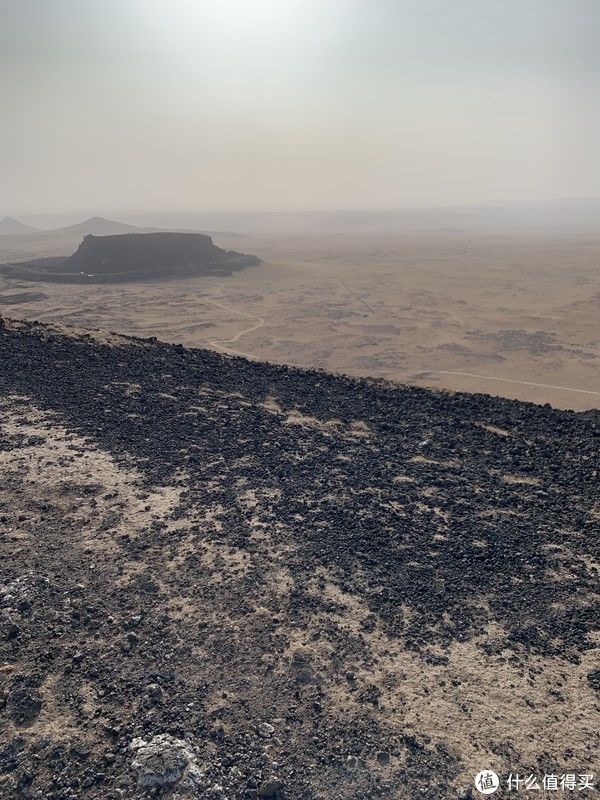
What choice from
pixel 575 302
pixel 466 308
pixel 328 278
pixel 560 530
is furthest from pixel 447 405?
pixel 328 278

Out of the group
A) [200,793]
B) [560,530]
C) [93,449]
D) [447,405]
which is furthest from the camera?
[447,405]

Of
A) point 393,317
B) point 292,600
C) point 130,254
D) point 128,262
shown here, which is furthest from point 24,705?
point 130,254

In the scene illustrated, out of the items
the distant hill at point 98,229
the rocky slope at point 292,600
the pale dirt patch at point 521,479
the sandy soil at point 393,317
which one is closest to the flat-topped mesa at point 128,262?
the sandy soil at point 393,317

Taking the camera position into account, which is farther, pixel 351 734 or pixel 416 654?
pixel 416 654

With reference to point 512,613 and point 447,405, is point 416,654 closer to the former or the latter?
point 512,613

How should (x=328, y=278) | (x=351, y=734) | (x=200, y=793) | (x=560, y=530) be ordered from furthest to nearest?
(x=328, y=278) < (x=560, y=530) < (x=351, y=734) < (x=200, y=793)

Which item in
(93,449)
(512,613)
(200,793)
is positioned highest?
(93,449)

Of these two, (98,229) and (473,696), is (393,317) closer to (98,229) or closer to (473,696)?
(473,696)

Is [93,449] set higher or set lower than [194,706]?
higher
